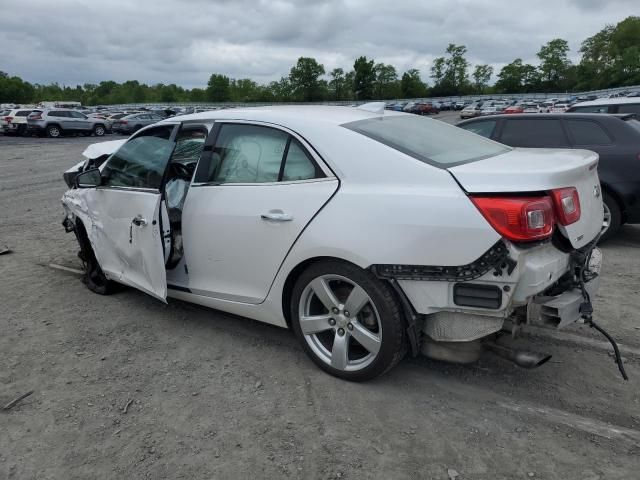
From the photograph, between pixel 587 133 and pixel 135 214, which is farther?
pixel 587 133

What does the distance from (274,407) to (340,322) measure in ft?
2.02

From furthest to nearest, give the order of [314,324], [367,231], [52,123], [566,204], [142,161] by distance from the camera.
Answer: [52,123] → [142,161] → [314,324] → [367,231] → [566,204]

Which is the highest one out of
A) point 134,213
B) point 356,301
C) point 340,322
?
point 134,213

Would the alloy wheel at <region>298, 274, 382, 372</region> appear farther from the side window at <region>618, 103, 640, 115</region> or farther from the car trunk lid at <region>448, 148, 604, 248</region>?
the side window at <region>618, 103, 640, 115</region>

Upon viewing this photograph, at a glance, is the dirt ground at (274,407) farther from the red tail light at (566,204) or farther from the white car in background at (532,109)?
the white car in background at (532,109)

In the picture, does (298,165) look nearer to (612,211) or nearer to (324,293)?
(324,293)

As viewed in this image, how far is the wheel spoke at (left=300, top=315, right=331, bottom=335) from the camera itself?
3.09 metres

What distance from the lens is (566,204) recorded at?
8.59 feet

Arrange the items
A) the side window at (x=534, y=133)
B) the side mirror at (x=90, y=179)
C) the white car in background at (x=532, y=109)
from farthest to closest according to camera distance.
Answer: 1. the white car in background at (x=532, y=109)
2. the side window at (x=534, y=133)
3. the side mirror at (x=90, y=179)

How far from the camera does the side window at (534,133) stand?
654 centimetres

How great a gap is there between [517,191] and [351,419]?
1.48 m

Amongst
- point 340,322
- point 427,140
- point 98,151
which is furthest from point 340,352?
point 98,151

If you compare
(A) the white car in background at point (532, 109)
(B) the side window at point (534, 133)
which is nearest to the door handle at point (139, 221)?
(B) the side window at point (534, 133)

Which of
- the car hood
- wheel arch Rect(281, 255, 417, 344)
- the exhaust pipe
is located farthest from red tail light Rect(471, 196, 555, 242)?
the car hood
